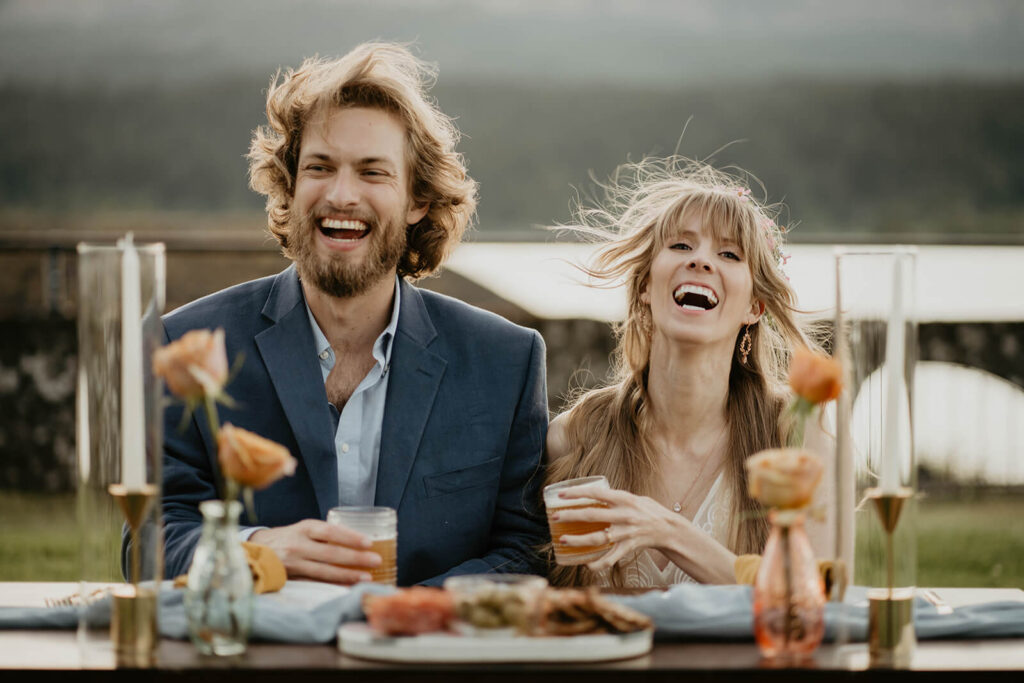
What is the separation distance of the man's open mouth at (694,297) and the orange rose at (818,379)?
1155 mm

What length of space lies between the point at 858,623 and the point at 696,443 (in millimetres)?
1371

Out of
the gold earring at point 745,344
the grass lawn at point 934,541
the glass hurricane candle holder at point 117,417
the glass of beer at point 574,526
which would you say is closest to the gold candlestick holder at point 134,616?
the glass hurricane candle holder at point 117,417

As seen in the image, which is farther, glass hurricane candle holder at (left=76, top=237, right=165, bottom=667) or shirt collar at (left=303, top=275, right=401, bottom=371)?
shirt collar at (left=303, top=275, right=401, bottom=371)

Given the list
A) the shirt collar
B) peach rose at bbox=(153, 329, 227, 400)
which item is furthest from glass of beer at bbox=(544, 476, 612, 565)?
peach rose at bbox=(153, 329, 227, 400)

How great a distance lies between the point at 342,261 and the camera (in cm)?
308

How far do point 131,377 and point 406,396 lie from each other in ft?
3.94

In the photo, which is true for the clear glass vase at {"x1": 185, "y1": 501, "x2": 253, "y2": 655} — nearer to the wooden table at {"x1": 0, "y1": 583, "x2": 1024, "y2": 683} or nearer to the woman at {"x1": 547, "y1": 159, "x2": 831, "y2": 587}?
the wooden table at {"x1": 0, "y1": 583, "x2": 1024, "y2": 683}

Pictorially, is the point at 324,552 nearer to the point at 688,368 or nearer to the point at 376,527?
the point at 376,527

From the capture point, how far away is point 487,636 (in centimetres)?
179

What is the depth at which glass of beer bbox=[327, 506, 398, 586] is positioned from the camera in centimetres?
227

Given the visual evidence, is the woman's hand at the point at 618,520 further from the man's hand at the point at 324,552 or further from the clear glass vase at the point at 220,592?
the clear glass vase at the point at 220,592

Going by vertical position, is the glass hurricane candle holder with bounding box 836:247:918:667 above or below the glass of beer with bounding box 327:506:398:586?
above

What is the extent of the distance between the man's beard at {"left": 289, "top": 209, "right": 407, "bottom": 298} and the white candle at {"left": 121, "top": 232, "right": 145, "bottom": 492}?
47.2 inches

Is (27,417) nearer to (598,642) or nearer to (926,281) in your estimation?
(926,281)
